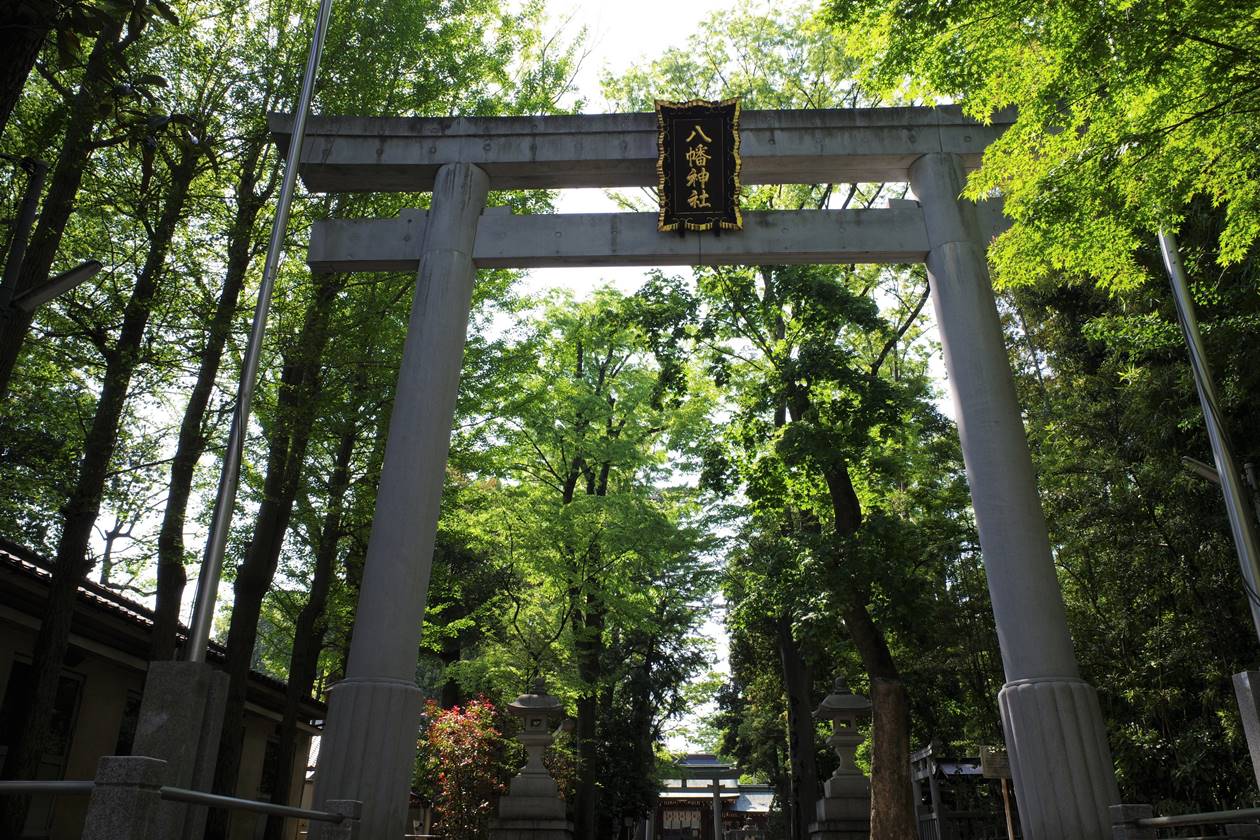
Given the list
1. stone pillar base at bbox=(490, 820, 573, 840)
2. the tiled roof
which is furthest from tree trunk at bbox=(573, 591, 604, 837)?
the tiled roof

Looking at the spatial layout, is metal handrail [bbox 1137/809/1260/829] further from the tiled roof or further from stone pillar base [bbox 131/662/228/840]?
the tiled roof

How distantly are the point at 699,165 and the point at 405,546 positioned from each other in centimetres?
485

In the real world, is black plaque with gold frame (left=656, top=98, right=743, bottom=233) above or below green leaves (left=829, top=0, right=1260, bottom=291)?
above

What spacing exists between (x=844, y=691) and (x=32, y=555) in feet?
36.8

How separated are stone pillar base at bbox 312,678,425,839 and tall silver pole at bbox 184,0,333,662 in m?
1.30

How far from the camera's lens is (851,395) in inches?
507

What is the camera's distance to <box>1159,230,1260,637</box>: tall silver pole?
714 cm

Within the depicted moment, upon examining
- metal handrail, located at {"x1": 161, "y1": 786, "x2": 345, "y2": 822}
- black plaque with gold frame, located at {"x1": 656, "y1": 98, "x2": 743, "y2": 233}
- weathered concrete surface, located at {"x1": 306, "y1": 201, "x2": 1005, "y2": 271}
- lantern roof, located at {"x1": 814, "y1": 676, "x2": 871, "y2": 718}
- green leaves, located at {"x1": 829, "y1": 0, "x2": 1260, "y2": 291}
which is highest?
black plaque with gold frame, located at {"x1": 656, "y1": 98, "x2": 743, "y2": 233}

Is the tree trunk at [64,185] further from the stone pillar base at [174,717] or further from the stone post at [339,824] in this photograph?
the stone post at [339,824]

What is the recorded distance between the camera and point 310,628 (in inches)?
541

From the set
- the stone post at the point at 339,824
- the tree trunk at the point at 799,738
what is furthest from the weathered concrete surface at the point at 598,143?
the tree trunk at the point at 799,738

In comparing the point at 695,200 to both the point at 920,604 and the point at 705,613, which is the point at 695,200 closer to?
the point at 920,604

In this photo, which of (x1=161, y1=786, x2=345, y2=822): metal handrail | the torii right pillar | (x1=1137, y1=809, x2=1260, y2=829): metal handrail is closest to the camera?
(x1=161, y1=786, x2=345, y2=822): metal handrail

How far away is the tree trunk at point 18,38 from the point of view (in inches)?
177
